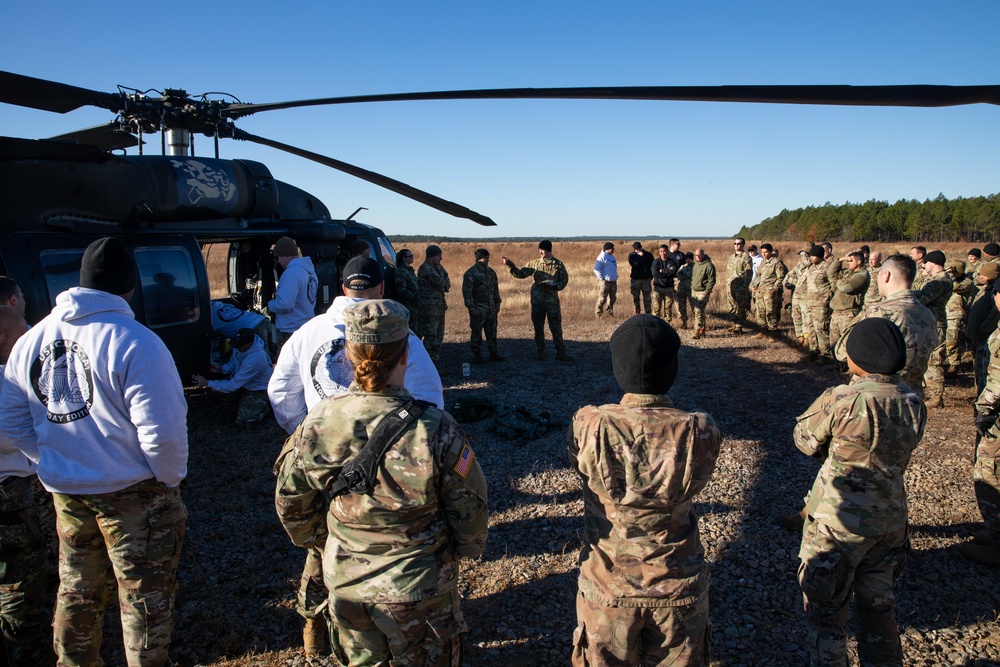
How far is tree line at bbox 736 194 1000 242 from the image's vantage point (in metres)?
46.3

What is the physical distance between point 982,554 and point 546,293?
269 inches

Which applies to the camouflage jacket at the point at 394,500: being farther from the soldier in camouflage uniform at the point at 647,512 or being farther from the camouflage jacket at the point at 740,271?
the camouflage jacket at the point at 740,271

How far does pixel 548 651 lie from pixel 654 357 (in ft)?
6.34

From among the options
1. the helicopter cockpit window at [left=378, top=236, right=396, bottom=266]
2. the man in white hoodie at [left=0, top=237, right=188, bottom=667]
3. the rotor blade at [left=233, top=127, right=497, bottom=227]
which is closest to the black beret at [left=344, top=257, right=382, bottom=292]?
the man in white hoodie at [left=0, top=237, right=188, bottom=667]

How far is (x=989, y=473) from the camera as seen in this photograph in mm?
3852

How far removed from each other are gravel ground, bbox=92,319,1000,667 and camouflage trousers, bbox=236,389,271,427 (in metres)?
0.15

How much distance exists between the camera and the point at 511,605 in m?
3.53

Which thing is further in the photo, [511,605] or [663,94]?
[511,605]

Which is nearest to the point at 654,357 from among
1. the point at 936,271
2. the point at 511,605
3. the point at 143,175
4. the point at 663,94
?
the point at 663,94

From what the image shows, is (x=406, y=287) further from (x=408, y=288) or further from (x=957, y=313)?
(x=957, y=313)

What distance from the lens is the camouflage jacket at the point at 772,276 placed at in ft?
38.3

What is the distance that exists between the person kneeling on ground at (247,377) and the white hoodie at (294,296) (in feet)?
1.46

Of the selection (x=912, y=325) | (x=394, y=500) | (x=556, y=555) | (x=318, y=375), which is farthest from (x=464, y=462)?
(x=912, y=325)

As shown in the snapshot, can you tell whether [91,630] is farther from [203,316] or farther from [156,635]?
[203,316]
